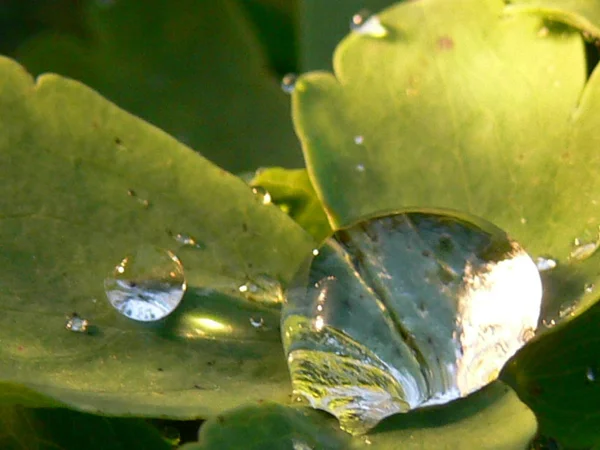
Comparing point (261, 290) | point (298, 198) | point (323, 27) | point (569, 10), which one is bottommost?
point (261, 290)

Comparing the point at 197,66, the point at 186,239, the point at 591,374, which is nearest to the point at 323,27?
the point at 197,66

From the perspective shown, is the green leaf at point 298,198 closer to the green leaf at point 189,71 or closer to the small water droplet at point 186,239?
the small water droplet at point 186,239

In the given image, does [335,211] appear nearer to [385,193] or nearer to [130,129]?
[385,193]

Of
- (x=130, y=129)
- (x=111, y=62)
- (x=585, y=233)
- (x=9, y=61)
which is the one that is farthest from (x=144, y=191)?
(x=111, y=62)

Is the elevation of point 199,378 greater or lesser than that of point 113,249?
lesser

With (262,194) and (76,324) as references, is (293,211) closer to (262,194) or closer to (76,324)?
(262,194)

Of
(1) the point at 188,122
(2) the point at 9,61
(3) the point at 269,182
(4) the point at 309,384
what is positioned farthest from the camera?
(1) the point at 188,122
